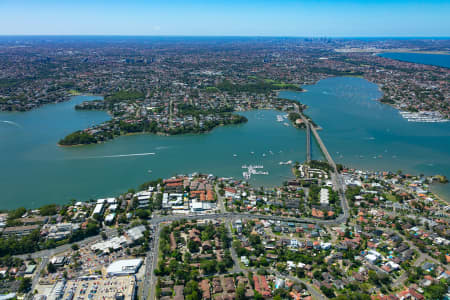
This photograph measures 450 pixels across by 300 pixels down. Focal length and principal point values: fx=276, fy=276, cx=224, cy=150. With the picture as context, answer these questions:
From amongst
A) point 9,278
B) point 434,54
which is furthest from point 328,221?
point 434,54

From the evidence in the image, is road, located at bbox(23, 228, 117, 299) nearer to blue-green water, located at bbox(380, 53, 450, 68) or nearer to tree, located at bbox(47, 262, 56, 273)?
tree, located at bbox(47, 262, 56, 273)

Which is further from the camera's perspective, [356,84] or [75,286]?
[356,84]

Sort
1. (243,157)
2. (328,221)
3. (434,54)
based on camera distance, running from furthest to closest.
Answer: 1. (434,54)
2. (243,157)
3. (328,221)

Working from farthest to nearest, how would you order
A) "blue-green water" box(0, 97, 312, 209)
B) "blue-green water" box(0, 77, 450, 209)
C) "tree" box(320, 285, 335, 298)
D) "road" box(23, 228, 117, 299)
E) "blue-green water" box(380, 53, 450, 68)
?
"blue-green water" box(380, 53, 450, 68)
"blue-green water" box(0, 77, 450, 209)
"blue-green water" box(0, 97, 312, 209)
"road" box(23, 228, 117, 299)
"tree" box(320, 285, 335, 298)

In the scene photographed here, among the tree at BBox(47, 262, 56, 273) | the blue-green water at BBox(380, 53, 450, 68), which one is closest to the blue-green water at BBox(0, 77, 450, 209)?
the tree at BBox(47, 262, 56, 273)

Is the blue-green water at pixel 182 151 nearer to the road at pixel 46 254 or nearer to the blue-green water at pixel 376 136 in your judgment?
Answer: the blue-green water at pixel 376 136

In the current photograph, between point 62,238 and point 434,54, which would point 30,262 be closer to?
point 62,238

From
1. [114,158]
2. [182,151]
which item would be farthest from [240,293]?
[114,158]

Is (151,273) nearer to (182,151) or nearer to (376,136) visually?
(182,151)
